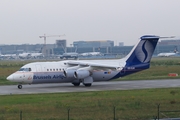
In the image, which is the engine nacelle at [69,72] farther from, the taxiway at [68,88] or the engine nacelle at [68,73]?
the taxiway at [68,88]

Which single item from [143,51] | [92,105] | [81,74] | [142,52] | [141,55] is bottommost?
[92,105]

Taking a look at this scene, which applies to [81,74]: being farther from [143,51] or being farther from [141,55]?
[143,51]

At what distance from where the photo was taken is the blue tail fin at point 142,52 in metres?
47.9

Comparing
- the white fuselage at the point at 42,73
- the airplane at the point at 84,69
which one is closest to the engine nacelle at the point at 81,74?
the airplane at the point at 84,69

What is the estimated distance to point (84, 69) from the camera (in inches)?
1795

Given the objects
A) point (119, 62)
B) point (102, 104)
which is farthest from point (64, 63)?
point (102, 104)

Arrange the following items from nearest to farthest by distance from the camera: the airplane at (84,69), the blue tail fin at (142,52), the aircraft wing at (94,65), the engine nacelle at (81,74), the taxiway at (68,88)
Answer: the taxiway at (68,88), the airplane at (84,69), the engine nacelle at (81,74), the aircraft wing at (94,65), the blue tail fin at (142,52)

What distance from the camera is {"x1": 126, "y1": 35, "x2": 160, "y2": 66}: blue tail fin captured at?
47938 mm

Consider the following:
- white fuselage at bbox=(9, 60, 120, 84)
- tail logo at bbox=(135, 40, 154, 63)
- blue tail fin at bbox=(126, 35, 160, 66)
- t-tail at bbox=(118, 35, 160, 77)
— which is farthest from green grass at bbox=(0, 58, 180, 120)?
tail logo at bbox=(135, 40, 154, 63)

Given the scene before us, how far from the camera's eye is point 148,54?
159ft

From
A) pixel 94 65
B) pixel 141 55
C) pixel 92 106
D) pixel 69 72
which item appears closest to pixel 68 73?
pixel 69 72

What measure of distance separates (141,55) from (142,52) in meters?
0.37

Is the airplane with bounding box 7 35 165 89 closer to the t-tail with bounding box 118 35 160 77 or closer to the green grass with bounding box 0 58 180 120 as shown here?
the t-tail with bounding box 118 35 160 77

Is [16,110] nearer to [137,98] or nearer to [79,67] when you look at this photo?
[137,98]
